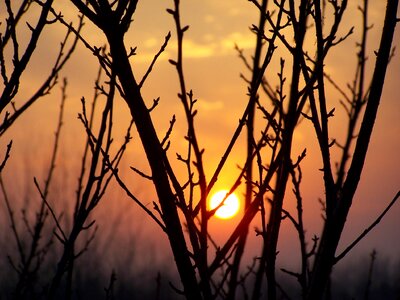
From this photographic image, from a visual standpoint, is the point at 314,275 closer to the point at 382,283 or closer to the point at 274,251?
the point at 274,251

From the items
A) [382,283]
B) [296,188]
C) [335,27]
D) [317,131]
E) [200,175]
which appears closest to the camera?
[200,175]

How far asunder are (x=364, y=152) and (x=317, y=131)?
24 centimetres

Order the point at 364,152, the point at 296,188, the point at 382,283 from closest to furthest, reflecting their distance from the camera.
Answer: the point at 364,152 → the point at 296,188 → the point at 382,283

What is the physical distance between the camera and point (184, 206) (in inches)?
68.1

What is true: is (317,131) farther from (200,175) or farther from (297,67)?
(200,175)

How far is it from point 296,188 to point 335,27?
72cm

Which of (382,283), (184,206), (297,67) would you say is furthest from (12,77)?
(382,283)

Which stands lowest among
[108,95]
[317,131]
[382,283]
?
[317,131]

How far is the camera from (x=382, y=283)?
2514 centimetres

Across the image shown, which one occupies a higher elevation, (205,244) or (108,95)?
(108,95)

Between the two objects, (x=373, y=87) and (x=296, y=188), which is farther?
(x=296, y=188)

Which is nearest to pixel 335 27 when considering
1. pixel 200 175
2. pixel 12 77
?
pixel 200 175

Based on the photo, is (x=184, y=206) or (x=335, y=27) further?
(x=335, y=27)

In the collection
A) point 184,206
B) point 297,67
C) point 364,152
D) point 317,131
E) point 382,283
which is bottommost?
point 184,206
